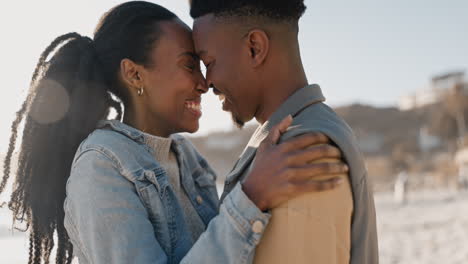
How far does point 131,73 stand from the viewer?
8.18 feet

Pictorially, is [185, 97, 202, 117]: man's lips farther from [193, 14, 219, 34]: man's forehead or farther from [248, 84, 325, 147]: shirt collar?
[248, 84, 325, 147]: shirt collar

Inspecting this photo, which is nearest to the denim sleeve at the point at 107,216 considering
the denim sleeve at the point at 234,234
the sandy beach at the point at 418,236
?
the denim sleeve at the point at 234,234

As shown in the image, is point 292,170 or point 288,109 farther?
point 288,109

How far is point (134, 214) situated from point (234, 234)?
508 mm

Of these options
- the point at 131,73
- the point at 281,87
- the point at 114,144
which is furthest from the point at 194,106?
the point at 281,87

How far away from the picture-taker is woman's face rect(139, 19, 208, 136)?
8.14 feet

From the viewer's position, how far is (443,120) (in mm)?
48750

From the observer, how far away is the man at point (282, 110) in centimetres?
155

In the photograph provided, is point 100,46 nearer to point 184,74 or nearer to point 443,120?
point 184,74

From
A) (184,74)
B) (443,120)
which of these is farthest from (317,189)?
(443,120)

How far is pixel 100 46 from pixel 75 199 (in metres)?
0.85

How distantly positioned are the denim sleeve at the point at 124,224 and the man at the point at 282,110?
0.16 ft

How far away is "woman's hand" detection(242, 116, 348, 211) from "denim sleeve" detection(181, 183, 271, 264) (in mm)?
40

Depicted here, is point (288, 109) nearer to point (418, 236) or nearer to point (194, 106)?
point (194, 106)
